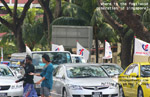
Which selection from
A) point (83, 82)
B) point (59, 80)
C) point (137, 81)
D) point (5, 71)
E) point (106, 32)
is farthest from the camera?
point (106, 32)

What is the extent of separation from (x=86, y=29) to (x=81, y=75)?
17.4 metres

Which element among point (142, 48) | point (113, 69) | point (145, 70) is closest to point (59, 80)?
point (145, 70)

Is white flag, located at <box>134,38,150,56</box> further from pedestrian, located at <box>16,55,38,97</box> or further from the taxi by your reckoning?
pedestrian, located at <box>16,55,38,97</box>

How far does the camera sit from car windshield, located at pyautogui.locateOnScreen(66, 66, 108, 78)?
613 inches

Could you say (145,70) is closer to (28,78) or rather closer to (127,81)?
(127,81)

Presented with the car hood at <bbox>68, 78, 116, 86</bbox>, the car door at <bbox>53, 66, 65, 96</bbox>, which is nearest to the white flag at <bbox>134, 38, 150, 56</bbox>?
the car door at <bbox>53, 66, 65, 96</bbox>

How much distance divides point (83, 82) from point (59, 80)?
1371mm

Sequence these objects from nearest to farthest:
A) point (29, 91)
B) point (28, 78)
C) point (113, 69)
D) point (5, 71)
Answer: point (28, 78)
point (29, 91)
point (5, 71)
point (113, 69)

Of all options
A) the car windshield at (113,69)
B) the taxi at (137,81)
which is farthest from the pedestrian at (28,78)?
the car windshield at (113,69)

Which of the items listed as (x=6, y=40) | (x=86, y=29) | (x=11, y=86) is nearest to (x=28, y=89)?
(x=11, y=86)

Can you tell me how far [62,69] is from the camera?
16016 mm

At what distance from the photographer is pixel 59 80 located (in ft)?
52.0

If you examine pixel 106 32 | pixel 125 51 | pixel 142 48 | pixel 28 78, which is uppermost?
pixel 106 32

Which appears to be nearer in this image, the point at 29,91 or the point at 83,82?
the point at 29,91
